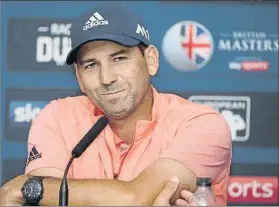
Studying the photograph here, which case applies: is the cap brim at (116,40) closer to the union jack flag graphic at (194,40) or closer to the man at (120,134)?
the man at (120,134)

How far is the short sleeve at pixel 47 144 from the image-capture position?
2.62 metres

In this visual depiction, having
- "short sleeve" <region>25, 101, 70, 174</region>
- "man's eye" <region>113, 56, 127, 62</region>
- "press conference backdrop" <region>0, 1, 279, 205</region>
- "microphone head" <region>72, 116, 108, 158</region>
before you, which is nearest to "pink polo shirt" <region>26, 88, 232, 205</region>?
"short sleeve" <region>25, 101, 70, 174</region>

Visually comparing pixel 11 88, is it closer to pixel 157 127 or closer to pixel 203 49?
pixel 203 49

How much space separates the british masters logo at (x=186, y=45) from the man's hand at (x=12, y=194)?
1.33 meters

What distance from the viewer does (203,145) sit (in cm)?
259

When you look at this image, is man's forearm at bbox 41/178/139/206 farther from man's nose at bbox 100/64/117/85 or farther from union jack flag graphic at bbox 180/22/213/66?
union jack flag graphic at bbox 180/22/213/66

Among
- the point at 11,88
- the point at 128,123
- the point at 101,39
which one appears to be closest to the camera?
the point at 101,39

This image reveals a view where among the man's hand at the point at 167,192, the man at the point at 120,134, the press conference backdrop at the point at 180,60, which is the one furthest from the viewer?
the press conference backdrop at the point at 180,60

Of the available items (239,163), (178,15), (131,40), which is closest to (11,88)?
(178,15)

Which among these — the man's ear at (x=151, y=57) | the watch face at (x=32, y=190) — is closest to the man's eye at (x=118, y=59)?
the man's ear at (x=151, y=57)

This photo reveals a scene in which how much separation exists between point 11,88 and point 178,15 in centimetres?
77

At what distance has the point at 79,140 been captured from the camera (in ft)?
8.61

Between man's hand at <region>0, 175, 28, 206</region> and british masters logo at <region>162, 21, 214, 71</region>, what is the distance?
1333 millimetres

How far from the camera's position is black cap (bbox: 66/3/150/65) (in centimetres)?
251
